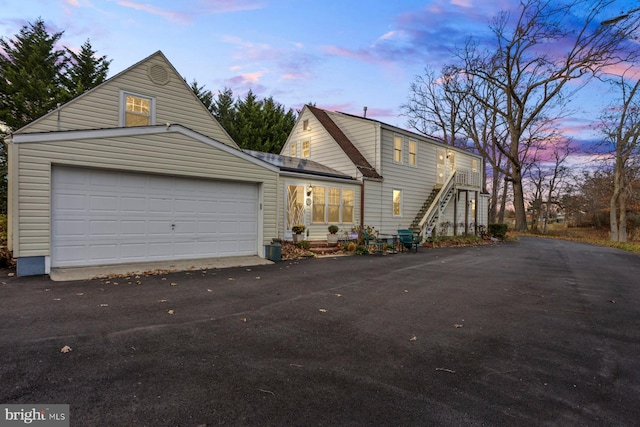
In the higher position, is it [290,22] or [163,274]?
[290,22]

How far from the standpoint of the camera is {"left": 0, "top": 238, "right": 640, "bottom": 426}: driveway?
Result: 2.42 metres

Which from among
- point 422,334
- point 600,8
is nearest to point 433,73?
point 600,8

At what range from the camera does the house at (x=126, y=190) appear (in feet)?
23.2

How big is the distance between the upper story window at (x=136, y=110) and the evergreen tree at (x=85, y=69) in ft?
41.8

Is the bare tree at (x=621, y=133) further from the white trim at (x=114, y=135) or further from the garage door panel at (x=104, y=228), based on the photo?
the garage door panel at (x=104, y=228)

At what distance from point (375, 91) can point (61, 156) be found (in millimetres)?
16159

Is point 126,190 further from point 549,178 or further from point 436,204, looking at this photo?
point 549,178

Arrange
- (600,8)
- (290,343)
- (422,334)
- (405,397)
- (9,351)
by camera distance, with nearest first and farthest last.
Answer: (405,397) < (9,351) < (290,343) < (422,334) < (600,8)

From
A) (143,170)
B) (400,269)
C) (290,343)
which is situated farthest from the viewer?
(400,269)

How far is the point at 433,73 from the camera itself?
95.0ft

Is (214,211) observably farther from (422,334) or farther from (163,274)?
(422,334)

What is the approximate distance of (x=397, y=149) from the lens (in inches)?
669

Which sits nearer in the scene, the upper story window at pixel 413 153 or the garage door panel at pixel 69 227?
the garage door panel at pixel 69 227

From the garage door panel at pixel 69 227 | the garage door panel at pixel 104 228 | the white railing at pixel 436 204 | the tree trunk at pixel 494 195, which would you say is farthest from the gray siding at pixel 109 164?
the tree trunk at pixel 494 195
